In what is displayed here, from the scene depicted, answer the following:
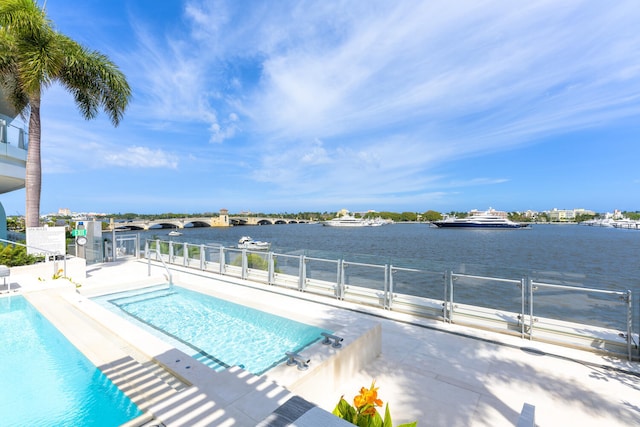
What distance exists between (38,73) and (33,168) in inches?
107

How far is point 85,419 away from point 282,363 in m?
1.83

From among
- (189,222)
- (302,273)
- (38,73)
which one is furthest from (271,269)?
(189,222)

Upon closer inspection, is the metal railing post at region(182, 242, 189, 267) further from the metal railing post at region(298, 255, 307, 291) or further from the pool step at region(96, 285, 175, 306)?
the metal railing post at region(298, 255, 307, 291)

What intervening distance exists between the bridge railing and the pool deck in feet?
0.94

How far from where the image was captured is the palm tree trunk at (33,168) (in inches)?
347

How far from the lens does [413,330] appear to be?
4.93 meters

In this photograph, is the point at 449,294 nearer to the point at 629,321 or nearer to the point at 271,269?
the point at 629,321

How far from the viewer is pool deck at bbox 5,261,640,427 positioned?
238 centimetres

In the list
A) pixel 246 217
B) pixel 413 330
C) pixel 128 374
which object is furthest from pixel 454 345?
pixel 246 217

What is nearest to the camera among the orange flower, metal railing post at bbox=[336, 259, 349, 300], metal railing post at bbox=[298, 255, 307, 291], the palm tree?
the orange flower

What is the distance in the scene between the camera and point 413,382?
133 inches

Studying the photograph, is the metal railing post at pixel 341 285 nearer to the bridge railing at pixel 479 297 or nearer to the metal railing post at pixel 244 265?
the bridge railing at pixel 479 297

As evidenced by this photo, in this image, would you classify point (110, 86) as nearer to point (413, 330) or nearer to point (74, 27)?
point (74, 27)

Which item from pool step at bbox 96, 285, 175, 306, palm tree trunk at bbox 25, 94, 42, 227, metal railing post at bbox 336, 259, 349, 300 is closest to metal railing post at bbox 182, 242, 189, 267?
pool step at bbox 96, 285, 175, 306
